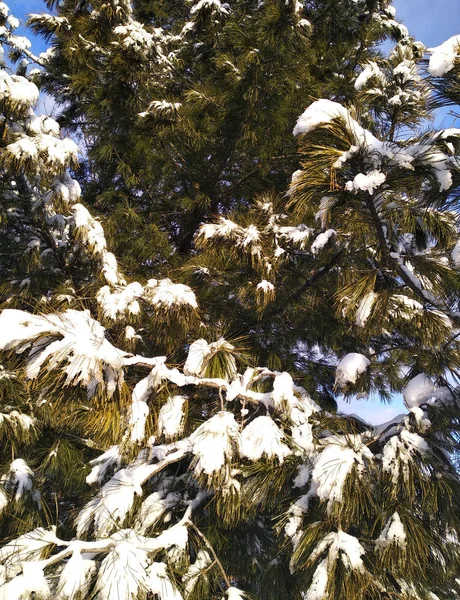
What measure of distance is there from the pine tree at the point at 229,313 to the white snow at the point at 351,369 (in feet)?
0.04

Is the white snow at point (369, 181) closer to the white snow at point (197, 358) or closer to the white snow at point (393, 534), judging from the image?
the white snow at point (197, 358)

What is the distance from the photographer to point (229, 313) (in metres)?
3.51

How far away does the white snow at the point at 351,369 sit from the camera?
5.98 feet

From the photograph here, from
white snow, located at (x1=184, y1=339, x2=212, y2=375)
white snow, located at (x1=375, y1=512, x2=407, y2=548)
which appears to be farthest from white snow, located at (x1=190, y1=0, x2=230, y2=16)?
white snow, located at (x1=375, y1=512, x2=407, y2=548)

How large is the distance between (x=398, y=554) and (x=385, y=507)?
16 centimetres

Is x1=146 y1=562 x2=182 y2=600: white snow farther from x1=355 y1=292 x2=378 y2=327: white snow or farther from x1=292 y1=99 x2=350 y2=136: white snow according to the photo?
x1=292 y1=99 x2=350 y2=136: white snow

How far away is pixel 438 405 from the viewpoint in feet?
5.51

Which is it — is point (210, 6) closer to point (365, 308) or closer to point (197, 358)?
point (365, 308)

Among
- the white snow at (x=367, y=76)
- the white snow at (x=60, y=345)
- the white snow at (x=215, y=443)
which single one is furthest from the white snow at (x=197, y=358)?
the white snow at (x=367, y=76)

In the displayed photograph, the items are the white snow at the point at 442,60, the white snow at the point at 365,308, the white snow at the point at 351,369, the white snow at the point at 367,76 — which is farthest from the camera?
the white snow at the point at 351,369

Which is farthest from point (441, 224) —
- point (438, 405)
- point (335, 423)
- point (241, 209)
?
point (241, 209)

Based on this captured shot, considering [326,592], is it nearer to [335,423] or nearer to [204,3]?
[335,423]

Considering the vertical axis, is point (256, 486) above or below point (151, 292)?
below

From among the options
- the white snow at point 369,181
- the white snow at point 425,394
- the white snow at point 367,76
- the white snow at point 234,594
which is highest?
the white snow at point 367,76
